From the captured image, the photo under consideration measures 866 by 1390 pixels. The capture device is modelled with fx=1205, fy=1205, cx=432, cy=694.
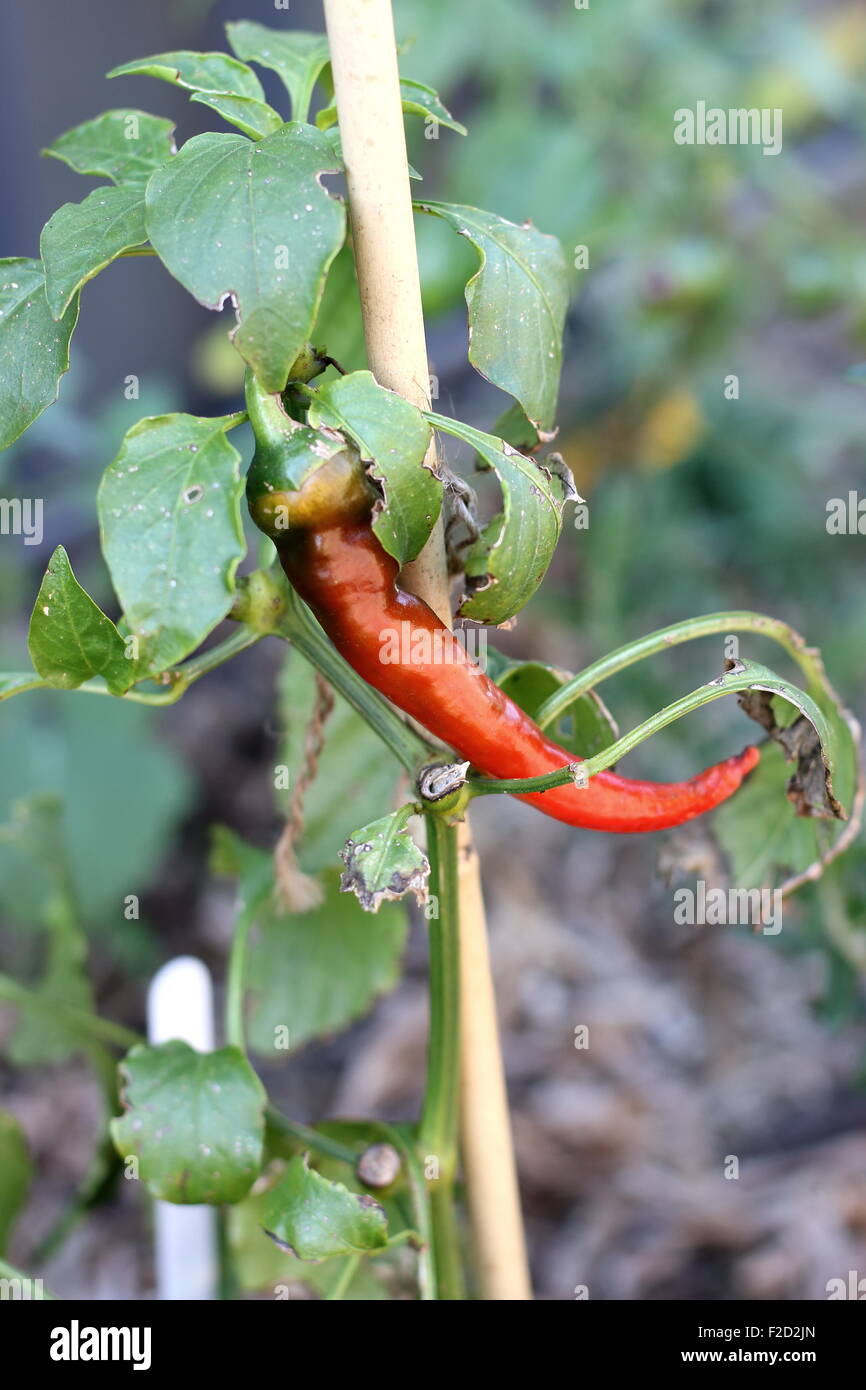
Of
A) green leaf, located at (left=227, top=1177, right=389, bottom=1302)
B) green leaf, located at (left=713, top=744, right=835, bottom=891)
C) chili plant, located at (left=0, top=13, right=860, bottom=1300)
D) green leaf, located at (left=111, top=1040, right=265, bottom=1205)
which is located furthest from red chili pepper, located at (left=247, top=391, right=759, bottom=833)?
green leaf, located at (left=227, top=1177, right=389, bottom=1302)

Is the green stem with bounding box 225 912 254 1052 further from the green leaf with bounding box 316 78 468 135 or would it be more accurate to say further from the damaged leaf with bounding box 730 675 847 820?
the green leaf with bounding box 316 78 468 135

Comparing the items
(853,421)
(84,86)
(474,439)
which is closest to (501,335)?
(474,439)

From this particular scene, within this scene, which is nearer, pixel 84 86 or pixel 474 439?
pixel 474 439

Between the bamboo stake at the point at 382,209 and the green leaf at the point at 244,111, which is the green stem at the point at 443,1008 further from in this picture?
the green leaf at the point at 244,111

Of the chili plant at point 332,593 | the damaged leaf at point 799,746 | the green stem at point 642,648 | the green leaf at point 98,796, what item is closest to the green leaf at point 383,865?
the chili plant at point 332,593
